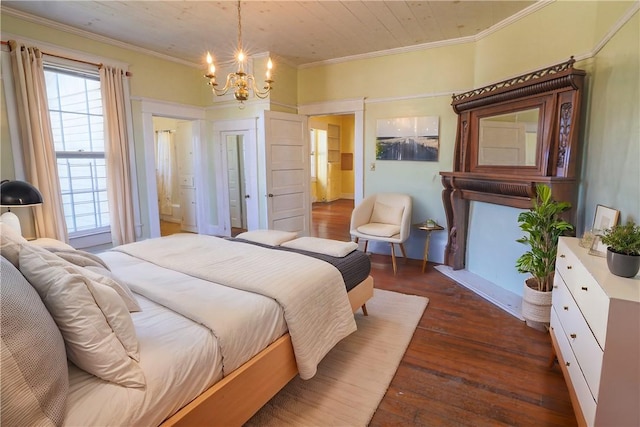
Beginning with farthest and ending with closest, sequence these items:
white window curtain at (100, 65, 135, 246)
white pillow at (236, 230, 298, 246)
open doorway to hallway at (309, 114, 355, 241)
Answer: open doorway to hallway at (309, 114, 355, 241) → white window curtain at (100, 65, 135, 246) → white pillow at (236, 230, 298, 246)

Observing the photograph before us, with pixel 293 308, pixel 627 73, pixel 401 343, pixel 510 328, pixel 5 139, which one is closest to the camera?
pixel 293 308

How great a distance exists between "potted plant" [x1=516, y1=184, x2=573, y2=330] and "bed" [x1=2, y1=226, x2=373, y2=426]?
137cm

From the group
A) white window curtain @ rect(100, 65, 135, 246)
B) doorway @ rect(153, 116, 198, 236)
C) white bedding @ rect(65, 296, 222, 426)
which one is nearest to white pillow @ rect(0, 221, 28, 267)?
white bedding @ rect(65, 296, 222, 426)

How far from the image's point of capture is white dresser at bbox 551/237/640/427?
1.26 meters

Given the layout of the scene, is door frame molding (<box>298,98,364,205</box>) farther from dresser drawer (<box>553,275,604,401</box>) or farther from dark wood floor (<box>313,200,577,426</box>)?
dresser drawer (<box>553,275,604,401</box>)

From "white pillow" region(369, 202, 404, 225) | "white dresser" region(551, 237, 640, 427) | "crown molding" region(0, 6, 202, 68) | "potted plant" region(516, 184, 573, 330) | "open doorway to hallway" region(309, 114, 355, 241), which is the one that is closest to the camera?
"white dresser" region(551, 237, 640, 427)

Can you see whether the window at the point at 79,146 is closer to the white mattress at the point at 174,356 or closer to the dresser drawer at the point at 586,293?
the white mattress at the point at 174,356

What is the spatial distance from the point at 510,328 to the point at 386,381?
1283mm

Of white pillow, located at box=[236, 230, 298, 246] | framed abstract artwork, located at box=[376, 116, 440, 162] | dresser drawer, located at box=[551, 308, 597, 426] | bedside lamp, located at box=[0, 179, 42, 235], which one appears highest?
framed abstract artwork, located at box=[376, 116, 440, 162]

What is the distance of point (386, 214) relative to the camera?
4430 millimetres

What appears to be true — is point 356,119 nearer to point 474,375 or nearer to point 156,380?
point 474,375

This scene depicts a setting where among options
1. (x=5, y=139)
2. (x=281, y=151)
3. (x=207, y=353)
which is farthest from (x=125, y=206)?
(x=207, y=353)

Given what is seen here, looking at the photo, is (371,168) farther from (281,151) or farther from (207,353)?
(207,353)

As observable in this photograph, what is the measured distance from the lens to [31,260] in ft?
4.11
